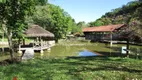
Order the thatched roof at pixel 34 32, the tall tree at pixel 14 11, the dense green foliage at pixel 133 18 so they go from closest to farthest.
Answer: the dense green foliage at pixel 133 18 < the tall tree at pixel 14 11 < the thatched roof at pixel 34 32

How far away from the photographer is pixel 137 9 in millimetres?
12094

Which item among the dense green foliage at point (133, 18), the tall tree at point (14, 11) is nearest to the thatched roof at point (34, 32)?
the tall tree at point (14, 11)

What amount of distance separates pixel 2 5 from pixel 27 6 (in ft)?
5.27

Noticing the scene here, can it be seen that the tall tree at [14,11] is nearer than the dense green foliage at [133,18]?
No

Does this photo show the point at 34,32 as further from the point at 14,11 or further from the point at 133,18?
the point at 133,18

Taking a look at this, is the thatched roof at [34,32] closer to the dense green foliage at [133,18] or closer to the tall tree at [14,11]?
the tall tree at [14,11]

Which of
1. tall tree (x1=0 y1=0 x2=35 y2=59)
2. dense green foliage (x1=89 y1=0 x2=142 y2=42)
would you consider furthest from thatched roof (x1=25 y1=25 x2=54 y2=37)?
dense green foliage (x1=89 y1=0 x2=142 y2=42)

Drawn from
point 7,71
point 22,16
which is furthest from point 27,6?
point 7,71

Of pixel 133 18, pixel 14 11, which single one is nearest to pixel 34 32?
pixel 14 11

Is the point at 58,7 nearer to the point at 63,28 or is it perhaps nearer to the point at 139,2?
the point at 63,28

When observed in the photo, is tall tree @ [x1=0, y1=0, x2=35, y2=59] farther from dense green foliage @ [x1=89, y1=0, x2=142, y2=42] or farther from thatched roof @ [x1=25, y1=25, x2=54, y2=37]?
thatched roof @ [x1=25, y1=25, x2=54, y2=37]

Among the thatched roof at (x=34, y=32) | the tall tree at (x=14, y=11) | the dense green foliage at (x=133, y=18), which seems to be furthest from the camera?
the thatched roof at (x=34, y=32)

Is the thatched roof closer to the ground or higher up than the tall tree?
closer to the ground

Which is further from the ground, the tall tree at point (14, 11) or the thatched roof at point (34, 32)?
the tall tree at point (14, 11)
